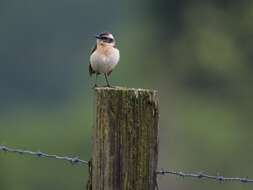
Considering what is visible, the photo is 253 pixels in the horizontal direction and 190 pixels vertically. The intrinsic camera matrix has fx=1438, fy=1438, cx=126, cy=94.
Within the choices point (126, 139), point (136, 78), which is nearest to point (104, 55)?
point (126, 139)

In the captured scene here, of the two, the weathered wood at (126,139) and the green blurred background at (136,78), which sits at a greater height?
the green blurred background at (136,78)

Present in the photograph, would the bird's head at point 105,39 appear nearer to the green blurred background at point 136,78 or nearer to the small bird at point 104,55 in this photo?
the small bird at point 104,55

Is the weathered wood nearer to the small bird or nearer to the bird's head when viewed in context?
the small bird

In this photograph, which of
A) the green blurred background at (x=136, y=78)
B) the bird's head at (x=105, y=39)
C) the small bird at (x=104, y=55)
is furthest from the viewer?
the green blurred background at (x=136, y=78)

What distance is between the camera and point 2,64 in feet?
129

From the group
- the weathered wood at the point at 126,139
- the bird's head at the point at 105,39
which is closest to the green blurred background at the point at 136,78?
the bird's head at the point at 105,39

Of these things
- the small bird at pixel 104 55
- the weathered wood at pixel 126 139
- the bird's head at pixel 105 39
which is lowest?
the weathered wood at pixel 126 139

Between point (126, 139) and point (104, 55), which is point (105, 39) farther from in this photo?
point (126, 139)

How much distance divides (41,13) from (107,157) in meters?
39.0

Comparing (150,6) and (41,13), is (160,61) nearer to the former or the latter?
(150,6)

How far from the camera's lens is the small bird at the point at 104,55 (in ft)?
29.3

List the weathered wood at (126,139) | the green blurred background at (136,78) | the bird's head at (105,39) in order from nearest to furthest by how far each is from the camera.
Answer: the weathered wood at (126,139)
the bird's head at (105,39)
the green blurred background at (136,78)

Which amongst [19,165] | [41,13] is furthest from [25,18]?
[19,165]

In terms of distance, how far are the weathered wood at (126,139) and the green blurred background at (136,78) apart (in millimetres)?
18538
